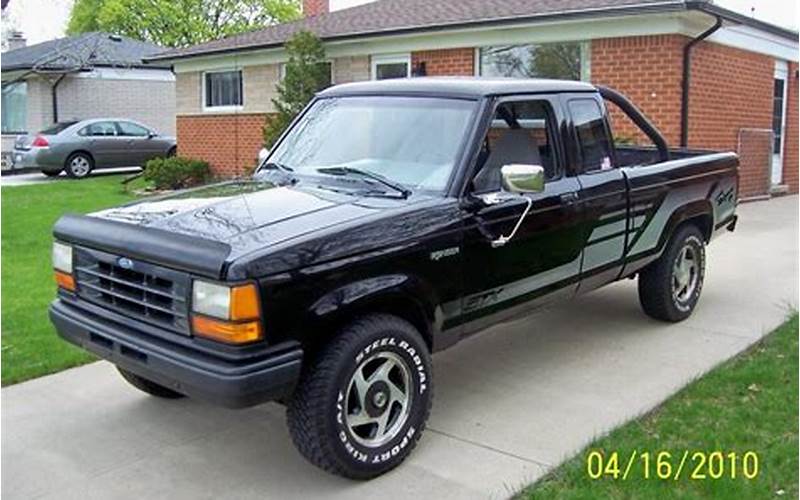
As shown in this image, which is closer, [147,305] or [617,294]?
[147,305]

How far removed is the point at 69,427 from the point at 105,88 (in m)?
25.7

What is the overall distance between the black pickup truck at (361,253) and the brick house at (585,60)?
22.2ft

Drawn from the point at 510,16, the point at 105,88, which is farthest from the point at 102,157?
the point at 510,16

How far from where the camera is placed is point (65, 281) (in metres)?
4.45

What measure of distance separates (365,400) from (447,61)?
1133cm

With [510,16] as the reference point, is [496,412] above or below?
below

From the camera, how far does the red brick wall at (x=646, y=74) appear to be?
39.1 feet

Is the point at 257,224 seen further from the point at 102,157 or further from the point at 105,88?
the point at 105,88

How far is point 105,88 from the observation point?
28219mm

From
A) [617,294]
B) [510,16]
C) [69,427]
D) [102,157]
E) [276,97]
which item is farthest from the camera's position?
[102,157]

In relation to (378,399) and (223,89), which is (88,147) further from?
(378,399)

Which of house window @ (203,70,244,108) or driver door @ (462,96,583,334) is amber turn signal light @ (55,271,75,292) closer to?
driver door @ (462,96,583,334)

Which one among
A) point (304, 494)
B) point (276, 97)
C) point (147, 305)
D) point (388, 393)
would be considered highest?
point (276, 97)

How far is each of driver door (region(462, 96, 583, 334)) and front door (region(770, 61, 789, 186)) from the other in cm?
1187
